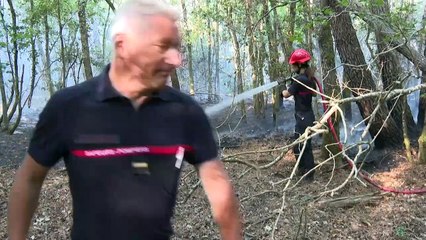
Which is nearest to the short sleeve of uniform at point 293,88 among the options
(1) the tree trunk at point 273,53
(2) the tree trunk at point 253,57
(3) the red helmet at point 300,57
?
(3) the red helmet at point 300,57

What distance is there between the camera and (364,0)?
6.09m

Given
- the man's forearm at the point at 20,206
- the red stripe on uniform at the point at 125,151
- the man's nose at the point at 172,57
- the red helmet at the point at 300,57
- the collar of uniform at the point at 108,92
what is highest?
the red helmet at the point at 300,57

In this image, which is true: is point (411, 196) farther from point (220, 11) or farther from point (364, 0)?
point (220, 11)

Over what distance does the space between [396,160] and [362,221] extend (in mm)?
2870

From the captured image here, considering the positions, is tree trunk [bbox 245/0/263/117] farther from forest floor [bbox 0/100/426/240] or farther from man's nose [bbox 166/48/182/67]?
man's nose [bbox 166/48/182/67]

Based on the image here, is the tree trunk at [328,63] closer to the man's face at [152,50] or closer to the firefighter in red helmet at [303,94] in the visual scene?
the firefighter in red helmet at [303,94]

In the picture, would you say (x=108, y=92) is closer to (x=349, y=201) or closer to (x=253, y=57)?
(x=349, y=201)

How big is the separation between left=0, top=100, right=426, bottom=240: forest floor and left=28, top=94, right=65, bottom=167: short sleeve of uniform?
276cm

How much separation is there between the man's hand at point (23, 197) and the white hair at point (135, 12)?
511mm

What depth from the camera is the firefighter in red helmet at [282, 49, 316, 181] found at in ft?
22.1

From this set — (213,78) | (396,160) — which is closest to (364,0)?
(396,160)

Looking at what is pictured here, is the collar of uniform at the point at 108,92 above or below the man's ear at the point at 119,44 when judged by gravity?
below

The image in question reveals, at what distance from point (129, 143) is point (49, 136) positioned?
27cm

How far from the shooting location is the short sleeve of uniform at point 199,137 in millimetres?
1617
